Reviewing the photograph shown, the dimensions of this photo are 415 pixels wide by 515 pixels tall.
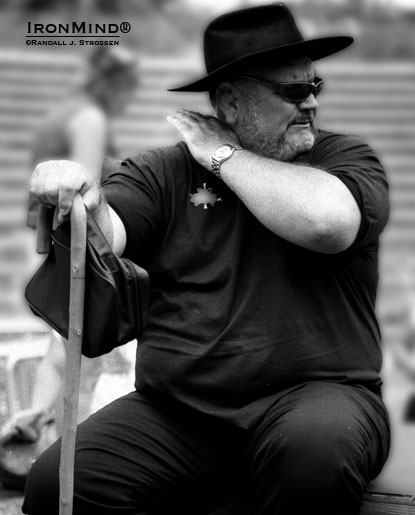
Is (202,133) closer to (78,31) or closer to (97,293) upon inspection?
(97,293)

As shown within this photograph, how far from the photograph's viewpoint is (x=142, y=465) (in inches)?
129

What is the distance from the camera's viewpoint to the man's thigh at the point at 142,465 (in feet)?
10.6

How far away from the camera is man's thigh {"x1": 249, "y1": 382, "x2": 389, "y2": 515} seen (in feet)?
9.83

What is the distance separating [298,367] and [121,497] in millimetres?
610

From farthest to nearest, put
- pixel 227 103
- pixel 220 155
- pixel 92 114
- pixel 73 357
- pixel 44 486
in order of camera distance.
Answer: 1. pixel 92 114
2. pixel 227 103
3. pixel 220 155
4. pixel 44 486
5. pixel 73 357

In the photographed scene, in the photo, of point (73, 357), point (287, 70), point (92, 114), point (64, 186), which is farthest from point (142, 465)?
point (92, 114)

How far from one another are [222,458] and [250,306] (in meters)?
0.45

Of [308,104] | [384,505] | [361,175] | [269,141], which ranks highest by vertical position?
[308,104]

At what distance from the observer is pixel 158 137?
38.3 feet

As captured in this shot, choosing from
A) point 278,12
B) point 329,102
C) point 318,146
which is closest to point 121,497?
point 318,146

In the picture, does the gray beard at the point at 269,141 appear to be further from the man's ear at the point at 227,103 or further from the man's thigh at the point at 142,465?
the man's thigh at the point at 142,465

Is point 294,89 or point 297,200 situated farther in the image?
point 294,89

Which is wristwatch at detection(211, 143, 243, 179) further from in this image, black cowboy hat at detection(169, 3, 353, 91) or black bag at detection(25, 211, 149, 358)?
black bag at detection(25, 211, 149, 358)

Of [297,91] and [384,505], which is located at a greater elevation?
[297,91]
